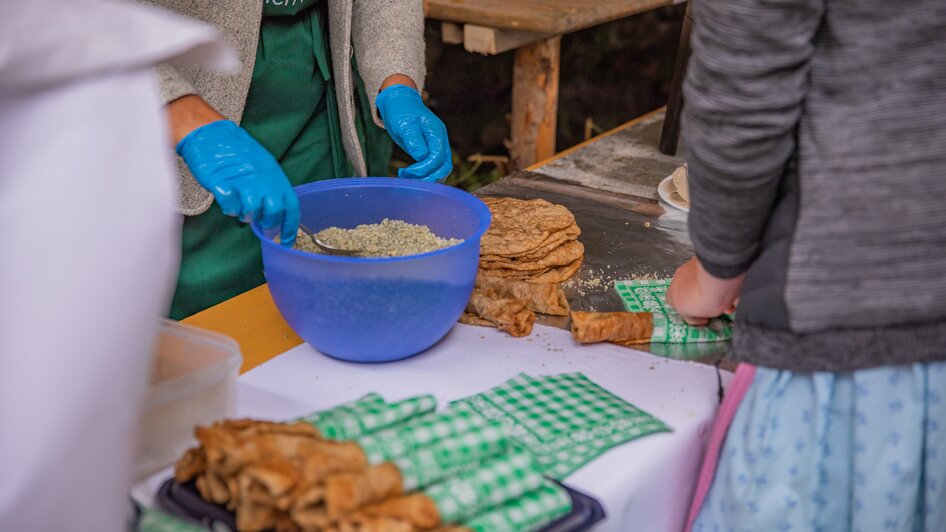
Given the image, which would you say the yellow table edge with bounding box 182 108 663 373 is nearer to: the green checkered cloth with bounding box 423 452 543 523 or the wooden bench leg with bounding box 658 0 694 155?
the green checkered cloth with bounding box 423 452 543 523

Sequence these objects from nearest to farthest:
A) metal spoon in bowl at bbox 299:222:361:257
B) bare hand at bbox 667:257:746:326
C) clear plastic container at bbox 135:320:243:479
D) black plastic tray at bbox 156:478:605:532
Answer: black plastic tray at bbox 156:478:605:532
clear plastic container at bbox 135:320:243:479
bare hand at bbox 667:257:746:326
metal spoon in bowl at bbox 299:222:361:257

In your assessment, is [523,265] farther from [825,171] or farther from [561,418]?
[825,171]

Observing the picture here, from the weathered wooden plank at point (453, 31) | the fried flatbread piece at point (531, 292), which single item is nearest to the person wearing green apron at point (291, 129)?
the fried flatbread piece at point (531, 292)

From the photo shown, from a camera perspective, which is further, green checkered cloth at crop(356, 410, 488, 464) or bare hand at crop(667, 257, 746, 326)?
bare hand at crop(667, 257, 746, 326)

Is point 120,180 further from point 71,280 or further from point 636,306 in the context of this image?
point 636,306

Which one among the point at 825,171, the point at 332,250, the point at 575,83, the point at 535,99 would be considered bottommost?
the point at 575,83

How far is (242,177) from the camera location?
126 cm

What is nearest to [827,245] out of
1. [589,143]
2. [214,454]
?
[214,454]

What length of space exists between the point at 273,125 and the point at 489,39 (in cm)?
121

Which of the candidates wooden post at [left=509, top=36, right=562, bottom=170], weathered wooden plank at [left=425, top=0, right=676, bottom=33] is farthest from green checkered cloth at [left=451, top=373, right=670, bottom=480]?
wooden post at [left=509, top=36, right=562, bottom=170]

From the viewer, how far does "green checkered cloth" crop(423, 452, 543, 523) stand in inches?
33.3

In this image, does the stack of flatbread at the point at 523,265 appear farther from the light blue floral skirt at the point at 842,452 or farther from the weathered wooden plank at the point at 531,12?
the weathered wooden plank at the point at 531,12

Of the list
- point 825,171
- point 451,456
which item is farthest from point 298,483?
point 825,171

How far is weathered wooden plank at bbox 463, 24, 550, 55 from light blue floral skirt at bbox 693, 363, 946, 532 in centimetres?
203
